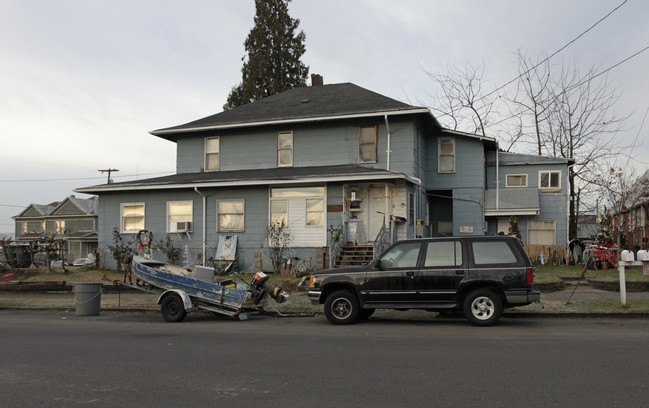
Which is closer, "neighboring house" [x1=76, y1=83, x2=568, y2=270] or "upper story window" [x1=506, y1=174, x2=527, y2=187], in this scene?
A: "neighboring house" [x1=76, y1=83, x2=568, y2=270]

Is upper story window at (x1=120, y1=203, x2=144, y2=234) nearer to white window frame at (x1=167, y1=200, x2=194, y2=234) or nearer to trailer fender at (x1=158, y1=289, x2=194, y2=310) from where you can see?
white window frame at (x1=167, y1=200, x2=194, y2=234)

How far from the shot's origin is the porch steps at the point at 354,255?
19.9 meters

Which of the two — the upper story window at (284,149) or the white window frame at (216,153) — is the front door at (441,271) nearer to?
the upper story window at (284,149)

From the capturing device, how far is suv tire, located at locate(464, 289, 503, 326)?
10445 mm

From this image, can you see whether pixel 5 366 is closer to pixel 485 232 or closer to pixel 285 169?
pixel 285 169

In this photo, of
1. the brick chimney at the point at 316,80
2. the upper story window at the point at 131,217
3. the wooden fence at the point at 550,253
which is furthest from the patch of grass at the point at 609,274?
the upper story window at the point at 131,217

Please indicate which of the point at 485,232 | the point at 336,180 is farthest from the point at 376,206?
the point at 485,232

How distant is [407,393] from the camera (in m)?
5.78

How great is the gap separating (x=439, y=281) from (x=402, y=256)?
0.91 meters

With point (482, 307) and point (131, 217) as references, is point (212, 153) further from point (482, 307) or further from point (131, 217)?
point (482, 307)

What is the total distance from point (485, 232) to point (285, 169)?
378 inches

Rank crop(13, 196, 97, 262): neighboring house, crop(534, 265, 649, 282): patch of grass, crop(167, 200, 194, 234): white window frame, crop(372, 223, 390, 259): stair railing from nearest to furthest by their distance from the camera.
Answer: crop(534, 265, 649, 282): patch of grass < crop(372, 223, 390, 259): stair railing < crop(167, 200, 194, 234): white window frame < crop(13, 196, 97, 262): neighboring house

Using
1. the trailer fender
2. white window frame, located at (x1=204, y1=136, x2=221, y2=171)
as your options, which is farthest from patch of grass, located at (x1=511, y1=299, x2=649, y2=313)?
white window frame, located at (x1=204, y1=136, x2=221, y2=171)

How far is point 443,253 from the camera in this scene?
11.0 metres
